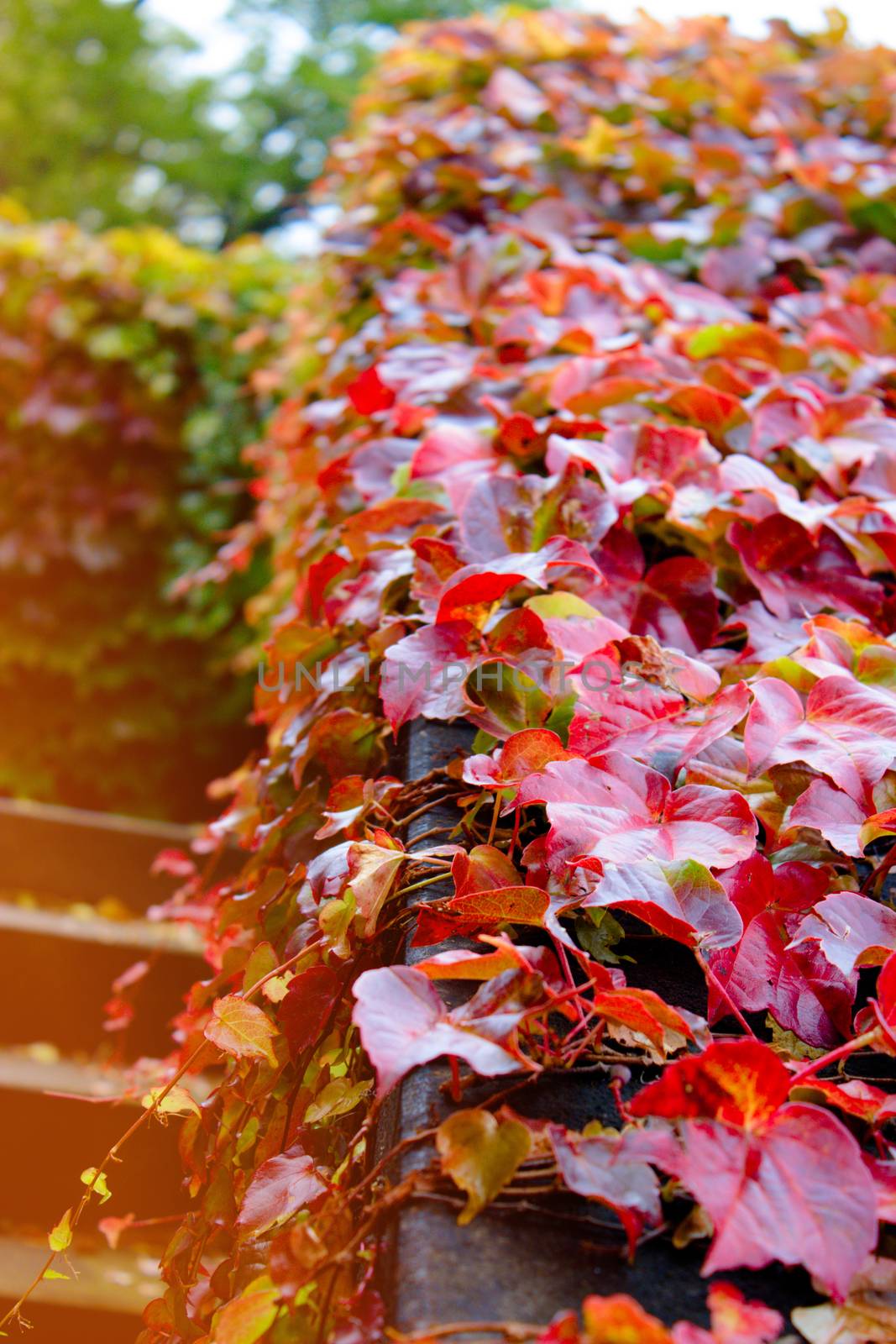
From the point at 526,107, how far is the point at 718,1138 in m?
2.44

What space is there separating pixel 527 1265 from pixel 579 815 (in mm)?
243

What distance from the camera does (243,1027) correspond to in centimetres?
64

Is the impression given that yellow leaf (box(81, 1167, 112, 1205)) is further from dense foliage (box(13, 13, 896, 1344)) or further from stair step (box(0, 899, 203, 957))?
stair step (box(0, 899, 203, 957))

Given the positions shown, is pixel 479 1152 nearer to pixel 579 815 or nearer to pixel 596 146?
pixel 579 815

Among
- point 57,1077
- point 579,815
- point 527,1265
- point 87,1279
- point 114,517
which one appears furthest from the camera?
point 114,517

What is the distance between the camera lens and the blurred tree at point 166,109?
10188 mm

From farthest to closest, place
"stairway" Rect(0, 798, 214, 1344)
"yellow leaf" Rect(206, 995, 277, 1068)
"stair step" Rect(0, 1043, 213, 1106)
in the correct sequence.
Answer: "stair step" Rect(0, 1043, 213, 1106) → "stairway" Rect(0, 798, 214, 1344) → "yellow leaf" Rect(206, 995, 277, 1068)

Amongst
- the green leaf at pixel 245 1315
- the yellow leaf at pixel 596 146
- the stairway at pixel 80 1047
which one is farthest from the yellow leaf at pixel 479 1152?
the yellow leaf at pixel 596 146

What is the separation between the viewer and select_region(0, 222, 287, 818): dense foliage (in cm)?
314

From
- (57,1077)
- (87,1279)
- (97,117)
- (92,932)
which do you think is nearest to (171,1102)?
(87,1279)

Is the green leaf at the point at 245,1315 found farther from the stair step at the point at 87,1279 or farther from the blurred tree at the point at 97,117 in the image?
the blurred tree at the point at 97,117

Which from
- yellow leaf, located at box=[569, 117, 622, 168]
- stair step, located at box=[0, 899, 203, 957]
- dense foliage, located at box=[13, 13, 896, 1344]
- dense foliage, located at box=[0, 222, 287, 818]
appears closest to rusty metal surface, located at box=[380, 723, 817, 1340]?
dense foliage, located at box=[13, 13, 896, 1344]

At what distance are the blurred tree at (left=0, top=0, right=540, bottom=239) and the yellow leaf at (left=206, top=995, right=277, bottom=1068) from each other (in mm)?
11238

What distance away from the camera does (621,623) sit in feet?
2.87
